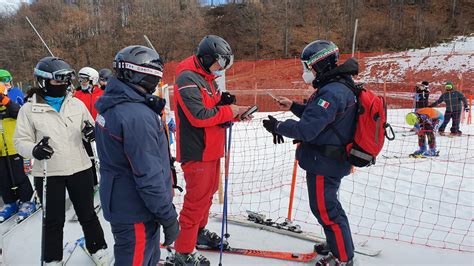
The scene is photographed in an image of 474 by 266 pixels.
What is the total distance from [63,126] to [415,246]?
378cm

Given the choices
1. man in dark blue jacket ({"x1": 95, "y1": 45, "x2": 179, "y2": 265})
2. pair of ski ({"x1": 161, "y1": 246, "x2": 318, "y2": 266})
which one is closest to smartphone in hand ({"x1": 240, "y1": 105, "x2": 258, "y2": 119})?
man in dark blue jacket ({"x1": 95, "y1": 45, "x2": 179, "y2": 265})

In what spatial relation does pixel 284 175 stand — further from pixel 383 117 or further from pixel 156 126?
pixel 156 126

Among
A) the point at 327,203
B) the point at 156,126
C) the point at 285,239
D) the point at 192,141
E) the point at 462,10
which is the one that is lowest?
the point at 285,239

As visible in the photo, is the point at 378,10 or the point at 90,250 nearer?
the point at 90,250

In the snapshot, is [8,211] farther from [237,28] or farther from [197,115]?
[237,28]

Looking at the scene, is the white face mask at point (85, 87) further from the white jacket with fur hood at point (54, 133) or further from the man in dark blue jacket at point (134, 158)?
the man in dark blue jacket at point (134, 158)

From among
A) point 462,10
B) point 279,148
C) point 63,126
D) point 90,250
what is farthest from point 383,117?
point 462,10

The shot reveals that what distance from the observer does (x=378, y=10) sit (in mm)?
44281

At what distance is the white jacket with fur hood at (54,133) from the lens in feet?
9.52

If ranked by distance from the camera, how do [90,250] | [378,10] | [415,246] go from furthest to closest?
[378,10]
[415,246]
[90,250]

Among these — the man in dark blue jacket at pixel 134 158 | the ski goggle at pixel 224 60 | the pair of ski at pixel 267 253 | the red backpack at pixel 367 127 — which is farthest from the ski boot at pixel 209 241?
the ski goggle at pixel 224 60

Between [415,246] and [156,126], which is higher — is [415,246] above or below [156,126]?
below

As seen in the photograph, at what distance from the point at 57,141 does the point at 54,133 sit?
8 centimetres

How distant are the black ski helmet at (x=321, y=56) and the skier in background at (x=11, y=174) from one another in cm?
374
